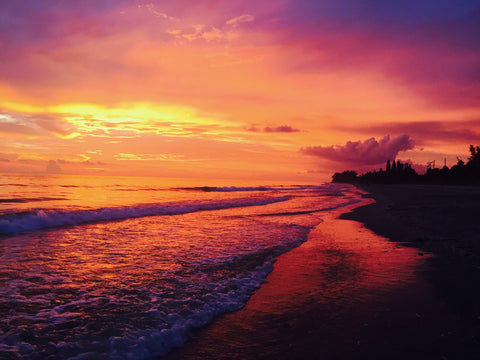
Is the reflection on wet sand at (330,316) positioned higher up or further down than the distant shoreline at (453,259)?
further down

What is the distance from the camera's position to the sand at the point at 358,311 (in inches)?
188

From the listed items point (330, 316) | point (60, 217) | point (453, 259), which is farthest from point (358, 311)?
point (60, 217)

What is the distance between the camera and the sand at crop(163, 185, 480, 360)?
477 cm

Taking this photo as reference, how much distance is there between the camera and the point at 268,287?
8.00 metres

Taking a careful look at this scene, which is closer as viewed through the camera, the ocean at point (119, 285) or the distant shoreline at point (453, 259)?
the ocean at point (119, 285)

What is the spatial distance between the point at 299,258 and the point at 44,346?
807cm

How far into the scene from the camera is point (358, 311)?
6215 millimetres

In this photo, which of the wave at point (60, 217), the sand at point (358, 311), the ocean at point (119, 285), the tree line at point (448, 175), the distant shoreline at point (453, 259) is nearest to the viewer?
the sand at point (358, 311)

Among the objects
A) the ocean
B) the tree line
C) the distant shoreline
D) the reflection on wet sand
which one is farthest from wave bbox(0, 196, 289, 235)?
the tree line

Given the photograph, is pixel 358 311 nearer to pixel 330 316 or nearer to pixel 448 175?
pixel 330 316

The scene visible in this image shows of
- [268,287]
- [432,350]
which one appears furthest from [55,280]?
[432,350]

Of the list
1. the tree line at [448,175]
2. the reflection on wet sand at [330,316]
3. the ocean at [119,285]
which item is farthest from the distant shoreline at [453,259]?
the tree line at [448,175]

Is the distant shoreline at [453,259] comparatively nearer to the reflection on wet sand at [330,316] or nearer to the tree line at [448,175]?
the reflection on wet sand at [330,316]

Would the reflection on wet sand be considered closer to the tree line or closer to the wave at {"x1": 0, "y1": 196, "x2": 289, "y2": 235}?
the wave at {"x1": 0, "y1": 196, "x2": 289, "y2": 235}
